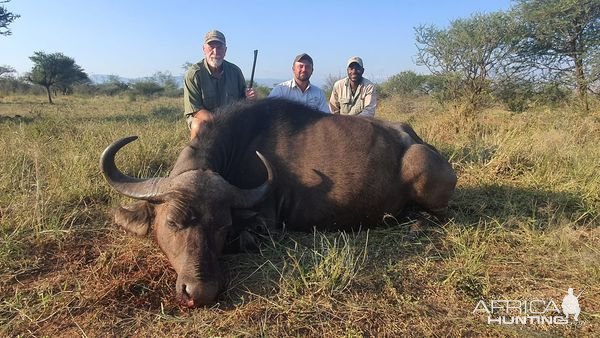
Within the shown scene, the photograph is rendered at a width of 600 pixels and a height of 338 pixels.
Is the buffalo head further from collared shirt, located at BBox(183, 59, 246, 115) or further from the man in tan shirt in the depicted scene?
the man in tan shirt

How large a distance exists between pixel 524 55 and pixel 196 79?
Answer: 1055cm

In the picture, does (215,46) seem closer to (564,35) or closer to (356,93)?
(356,93)

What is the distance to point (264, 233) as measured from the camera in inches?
150

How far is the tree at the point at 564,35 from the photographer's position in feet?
36.3

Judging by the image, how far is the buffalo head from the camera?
287 centimetres

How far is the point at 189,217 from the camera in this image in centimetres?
309

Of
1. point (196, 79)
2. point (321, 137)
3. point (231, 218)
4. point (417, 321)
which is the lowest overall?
point (417, 321)

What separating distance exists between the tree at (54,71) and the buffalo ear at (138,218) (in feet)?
103

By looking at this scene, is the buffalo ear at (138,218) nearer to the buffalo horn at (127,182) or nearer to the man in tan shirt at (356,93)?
the buffalo horn at (127,182)

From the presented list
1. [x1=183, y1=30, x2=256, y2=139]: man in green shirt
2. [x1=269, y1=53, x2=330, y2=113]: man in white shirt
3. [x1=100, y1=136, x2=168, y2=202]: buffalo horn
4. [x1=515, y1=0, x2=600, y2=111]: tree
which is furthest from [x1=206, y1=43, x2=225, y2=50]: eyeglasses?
[x1=515, y1=0, x2=600, y2=111]: tree

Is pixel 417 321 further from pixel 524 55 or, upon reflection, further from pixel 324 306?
pixel 524 55

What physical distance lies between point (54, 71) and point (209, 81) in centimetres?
3177

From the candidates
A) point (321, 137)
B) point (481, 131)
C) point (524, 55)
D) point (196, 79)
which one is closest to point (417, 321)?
point (321, 137)

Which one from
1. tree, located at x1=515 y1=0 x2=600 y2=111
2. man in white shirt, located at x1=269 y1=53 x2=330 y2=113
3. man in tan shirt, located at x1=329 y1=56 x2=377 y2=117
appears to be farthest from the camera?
tree, located at x1=515 y1=0 x2=600 y2=111
